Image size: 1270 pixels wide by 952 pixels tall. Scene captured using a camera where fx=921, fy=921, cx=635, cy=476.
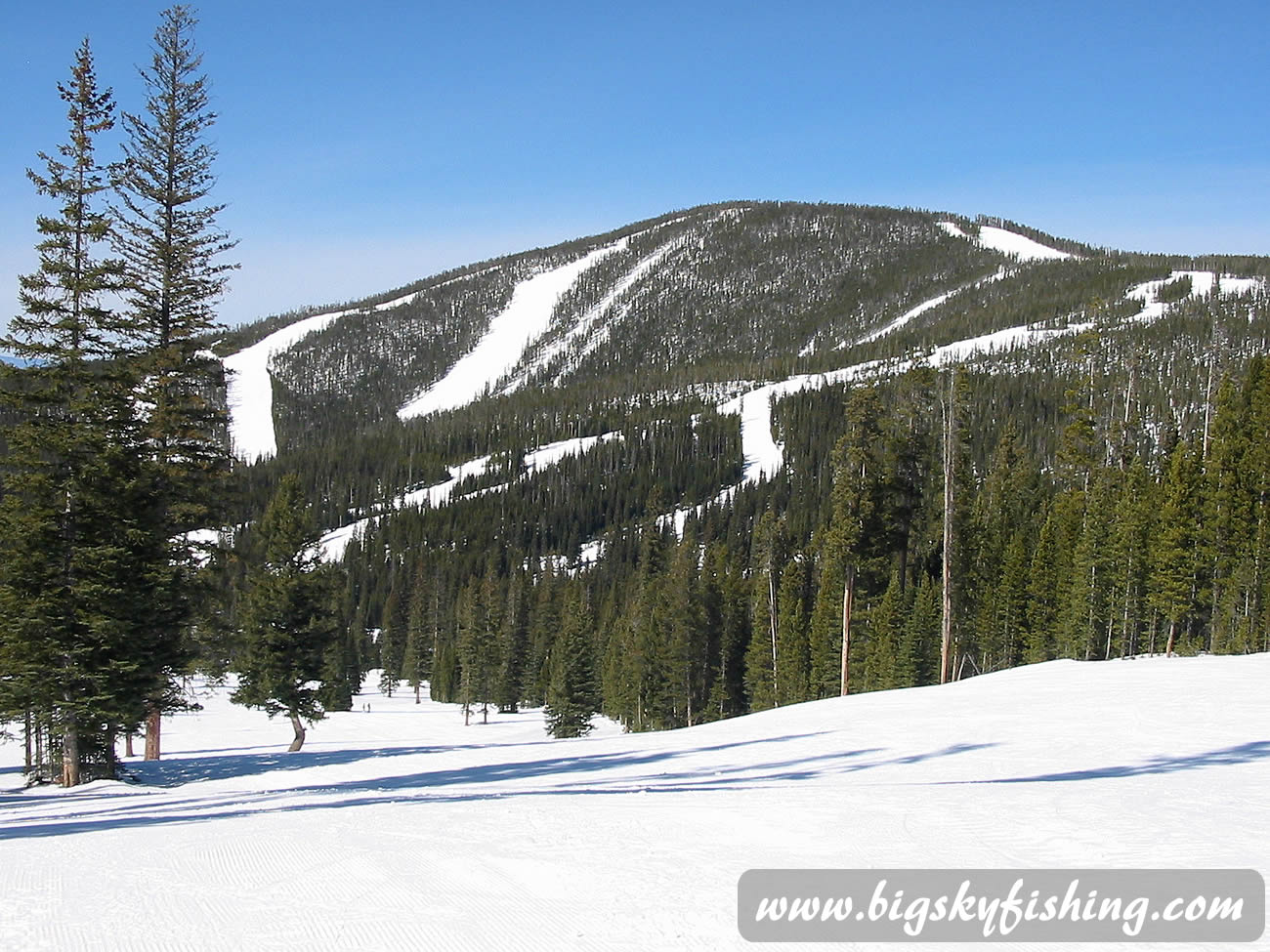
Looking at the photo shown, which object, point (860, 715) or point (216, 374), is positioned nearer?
point (860, 715)

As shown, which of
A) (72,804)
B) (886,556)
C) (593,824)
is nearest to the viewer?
(593,824)

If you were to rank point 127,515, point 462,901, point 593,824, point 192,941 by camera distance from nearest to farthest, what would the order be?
point 192,941
point 462,901
point 593,824
point 127,515

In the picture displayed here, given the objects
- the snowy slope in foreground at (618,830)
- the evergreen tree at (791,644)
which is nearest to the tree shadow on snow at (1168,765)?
the snowy slope in foreground at (618,830)

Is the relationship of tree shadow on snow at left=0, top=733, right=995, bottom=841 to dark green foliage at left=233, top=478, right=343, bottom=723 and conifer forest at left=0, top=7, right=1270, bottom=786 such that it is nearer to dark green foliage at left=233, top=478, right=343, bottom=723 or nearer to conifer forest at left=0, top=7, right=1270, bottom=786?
conifer forest at left=0, top=7, right=1270, bottom=786

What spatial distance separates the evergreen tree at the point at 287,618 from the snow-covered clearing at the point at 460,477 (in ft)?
382

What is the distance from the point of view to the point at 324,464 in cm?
17275

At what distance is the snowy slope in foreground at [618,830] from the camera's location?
5445 mm

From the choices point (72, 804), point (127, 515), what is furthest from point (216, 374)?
point (72, 804)

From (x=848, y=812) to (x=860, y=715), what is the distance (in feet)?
40.3

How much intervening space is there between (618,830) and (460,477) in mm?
165308

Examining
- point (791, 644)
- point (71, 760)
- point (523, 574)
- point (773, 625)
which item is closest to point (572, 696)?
point (773, 625)

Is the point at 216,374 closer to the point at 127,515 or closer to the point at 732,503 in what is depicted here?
the point at 127,515

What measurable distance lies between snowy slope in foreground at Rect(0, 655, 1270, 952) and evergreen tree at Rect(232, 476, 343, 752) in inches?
384

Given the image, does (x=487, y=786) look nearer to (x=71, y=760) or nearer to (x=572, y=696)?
(x=71, y=760)
